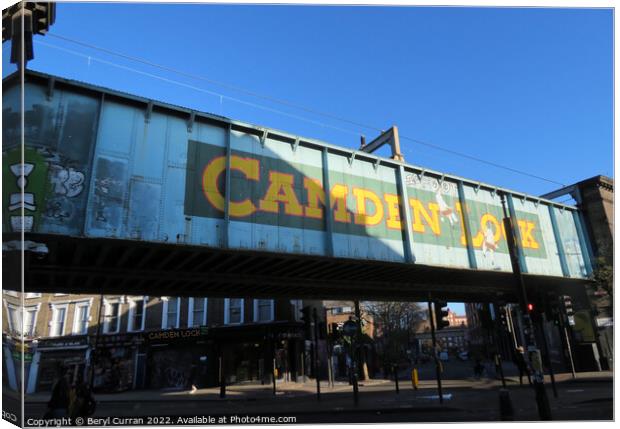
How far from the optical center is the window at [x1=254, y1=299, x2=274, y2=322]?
120ft

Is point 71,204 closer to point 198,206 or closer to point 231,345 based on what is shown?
point 198,206

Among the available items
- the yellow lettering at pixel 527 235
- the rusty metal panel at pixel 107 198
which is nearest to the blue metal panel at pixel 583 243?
the yellow lettering at pixel 527 235

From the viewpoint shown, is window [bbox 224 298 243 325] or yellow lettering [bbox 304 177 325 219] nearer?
yellow lettering [bbox 304 177 325 219]

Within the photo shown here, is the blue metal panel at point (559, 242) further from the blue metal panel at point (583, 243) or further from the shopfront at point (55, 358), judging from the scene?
the shopfront at point (55, 358)

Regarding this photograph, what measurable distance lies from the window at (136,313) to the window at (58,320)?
641 cm

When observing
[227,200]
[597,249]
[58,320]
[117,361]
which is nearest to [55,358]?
[58,320]

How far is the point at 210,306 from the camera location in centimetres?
3831

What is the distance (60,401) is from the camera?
1088 centimetres

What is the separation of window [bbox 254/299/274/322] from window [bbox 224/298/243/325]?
1353mm

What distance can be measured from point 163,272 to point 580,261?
21.9 m

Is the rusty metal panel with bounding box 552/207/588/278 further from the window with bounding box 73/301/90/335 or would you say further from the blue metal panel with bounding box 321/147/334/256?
the window with bounding box 73/301/90/335

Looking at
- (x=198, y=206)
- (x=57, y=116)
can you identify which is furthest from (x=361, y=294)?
(x=57, y=116)

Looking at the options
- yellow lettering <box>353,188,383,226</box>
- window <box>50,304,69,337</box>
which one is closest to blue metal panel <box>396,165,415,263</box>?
yellow lettering <box>353,188,383,226</box>

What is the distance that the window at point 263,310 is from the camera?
3662 centimetres
